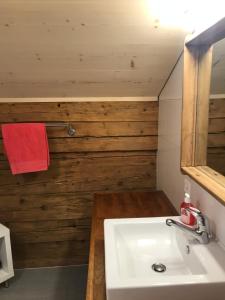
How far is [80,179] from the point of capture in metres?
2.33

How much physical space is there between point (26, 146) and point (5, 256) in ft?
2.88

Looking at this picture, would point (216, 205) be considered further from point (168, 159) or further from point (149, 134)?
point (149, 134)

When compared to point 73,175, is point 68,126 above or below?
above

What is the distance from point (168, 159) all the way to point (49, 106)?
1.02 meters

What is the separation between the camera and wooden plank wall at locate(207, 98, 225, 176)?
4.72 feet

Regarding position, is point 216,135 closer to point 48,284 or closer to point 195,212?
point 195,212

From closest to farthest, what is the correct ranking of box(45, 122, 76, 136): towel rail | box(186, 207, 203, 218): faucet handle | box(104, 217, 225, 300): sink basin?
box(104, 217, 225, 300): sink basin, box(186, 207, 203, 218): faucet handle, box(45, 122, 76, 136): towel rail

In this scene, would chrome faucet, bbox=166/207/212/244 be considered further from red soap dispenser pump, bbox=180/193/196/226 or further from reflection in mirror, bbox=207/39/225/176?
reflection in mirror, bbox=207/39/225/176

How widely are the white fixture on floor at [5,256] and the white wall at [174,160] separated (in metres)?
1.26

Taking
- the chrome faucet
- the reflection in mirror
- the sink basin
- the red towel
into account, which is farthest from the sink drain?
the red towel

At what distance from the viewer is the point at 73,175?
2.33 metres

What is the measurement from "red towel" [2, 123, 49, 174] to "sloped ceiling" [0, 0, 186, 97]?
27 cm

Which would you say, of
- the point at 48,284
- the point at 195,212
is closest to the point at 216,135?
the point at 195,212

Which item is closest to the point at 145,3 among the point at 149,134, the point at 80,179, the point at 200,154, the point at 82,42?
the point at 82,42
